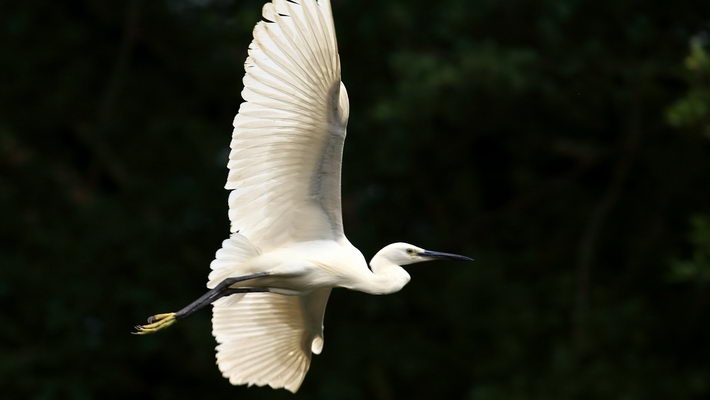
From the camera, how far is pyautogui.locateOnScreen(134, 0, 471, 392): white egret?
4.45m

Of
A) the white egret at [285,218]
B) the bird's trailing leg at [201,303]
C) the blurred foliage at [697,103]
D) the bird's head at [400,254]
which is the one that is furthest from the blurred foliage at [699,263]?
the bird's trailing leg at [201,303]

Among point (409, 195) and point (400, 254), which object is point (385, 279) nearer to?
point (400, 254)

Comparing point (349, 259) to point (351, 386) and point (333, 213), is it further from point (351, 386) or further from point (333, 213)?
point (351, 386)

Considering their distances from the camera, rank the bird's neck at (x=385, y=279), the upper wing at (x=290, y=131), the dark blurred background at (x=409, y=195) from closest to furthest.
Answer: the upper wing at (x=290, y=131) → the bird's neck at (x=385, y=279) → the dark blurred background at (x=409, y=195)

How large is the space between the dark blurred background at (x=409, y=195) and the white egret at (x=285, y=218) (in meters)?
3.36

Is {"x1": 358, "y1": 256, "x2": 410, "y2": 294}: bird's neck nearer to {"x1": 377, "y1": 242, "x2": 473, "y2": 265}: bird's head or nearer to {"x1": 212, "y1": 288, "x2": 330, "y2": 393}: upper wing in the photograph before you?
{"x1": 377, "y1": 242, "x2": 473, "y2": 265}: bird's head

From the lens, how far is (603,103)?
9086 mm

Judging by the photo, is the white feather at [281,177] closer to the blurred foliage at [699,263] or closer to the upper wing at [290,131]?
the upper wing at [290,131]

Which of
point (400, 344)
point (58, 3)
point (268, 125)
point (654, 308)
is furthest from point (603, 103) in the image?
point (268, 125)

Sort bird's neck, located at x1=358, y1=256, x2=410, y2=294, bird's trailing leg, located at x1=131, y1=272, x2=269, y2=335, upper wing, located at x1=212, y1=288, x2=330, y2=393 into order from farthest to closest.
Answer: upper wing, located at x1=212, y1=288, x2=330, y2=393, bird's neck, located at x1=358, y1=256, x2=410, y2=294, bird's trailing leg, located at x1=131, y1=272, x2=269, y2=335

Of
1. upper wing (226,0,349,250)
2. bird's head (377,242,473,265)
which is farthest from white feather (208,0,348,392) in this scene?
bird's head (377,242,473,265)

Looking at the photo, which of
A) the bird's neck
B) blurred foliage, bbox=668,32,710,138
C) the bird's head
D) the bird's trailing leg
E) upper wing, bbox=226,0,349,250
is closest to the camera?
upper wing, bbox=226,0,349,250

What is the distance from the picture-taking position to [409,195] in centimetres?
1009

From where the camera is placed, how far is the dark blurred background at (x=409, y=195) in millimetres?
8805
